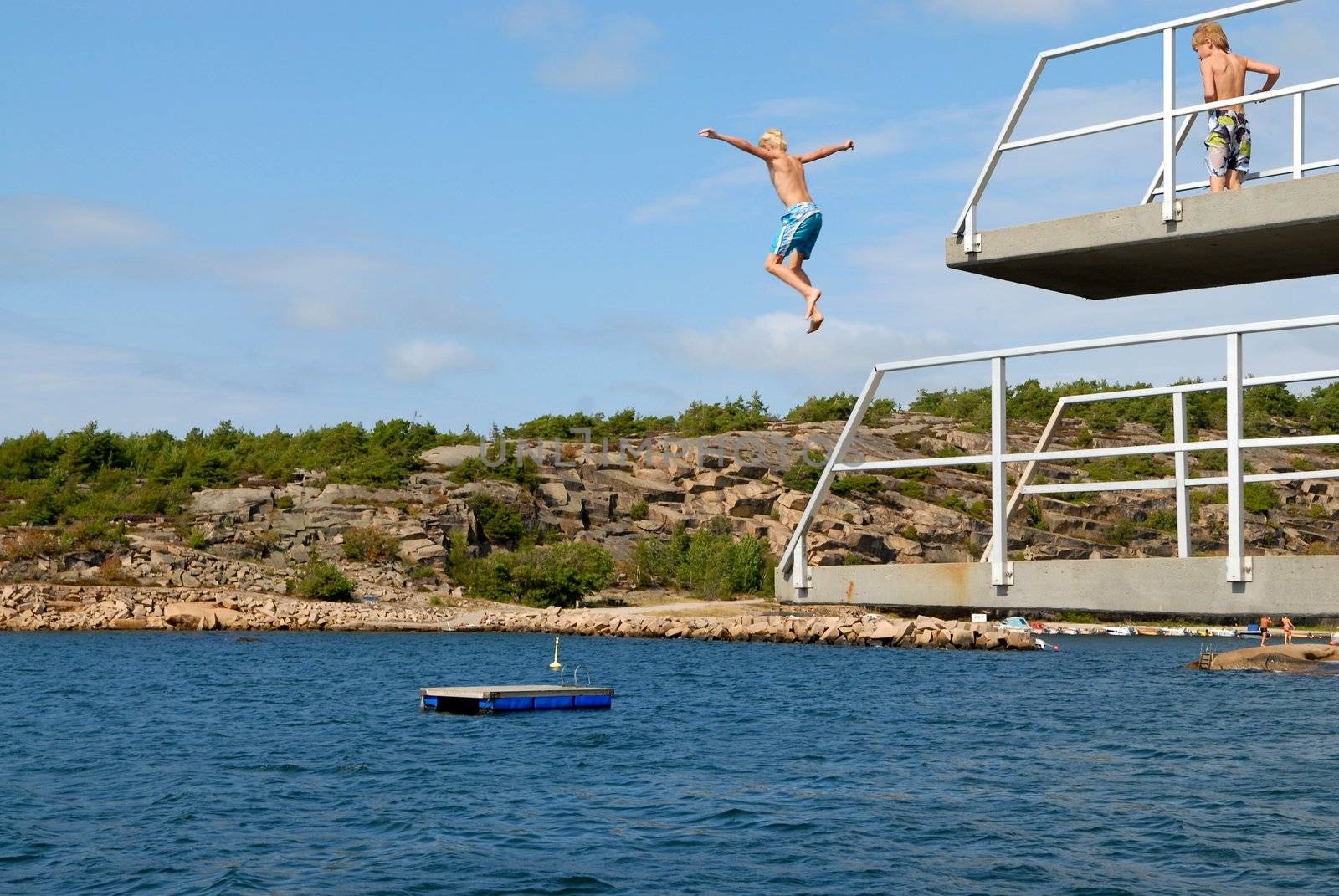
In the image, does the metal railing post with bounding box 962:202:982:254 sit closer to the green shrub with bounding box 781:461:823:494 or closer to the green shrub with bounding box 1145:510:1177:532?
the green shrub with bounding box 1145:510:1177:532

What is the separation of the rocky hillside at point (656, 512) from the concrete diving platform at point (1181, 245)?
9881 centimetres

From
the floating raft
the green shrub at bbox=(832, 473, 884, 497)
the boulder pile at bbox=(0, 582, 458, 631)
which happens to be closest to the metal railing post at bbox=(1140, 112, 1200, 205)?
the floating raft

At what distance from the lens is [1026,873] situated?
30.9m

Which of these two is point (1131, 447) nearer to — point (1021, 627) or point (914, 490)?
point (1021, 627)

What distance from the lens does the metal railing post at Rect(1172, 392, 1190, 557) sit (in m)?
11.1

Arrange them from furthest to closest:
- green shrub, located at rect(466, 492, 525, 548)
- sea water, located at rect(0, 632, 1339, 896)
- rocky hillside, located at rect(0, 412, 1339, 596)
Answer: green shrub, located at rect(466, 492, 525, 548) < rocky hillside, located at rect(0, 412, 1339, 596) < sea water, located at rect(0, 632, 1339, 896)

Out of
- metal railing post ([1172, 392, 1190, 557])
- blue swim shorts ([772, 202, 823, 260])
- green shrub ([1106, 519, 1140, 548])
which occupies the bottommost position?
metal railing post ([1172, 392, 1190, 557])

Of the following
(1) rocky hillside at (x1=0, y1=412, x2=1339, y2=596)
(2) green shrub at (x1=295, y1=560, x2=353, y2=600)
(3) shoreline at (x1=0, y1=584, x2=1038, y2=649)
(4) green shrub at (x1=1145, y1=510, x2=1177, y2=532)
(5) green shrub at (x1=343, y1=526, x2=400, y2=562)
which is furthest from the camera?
(5) green shrub at (x1=343, y1=526, x2=400, y2=562)

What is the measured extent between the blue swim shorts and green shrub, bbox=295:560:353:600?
4988 inches

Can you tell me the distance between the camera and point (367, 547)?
13938 cm

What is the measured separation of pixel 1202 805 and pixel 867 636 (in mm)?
85079

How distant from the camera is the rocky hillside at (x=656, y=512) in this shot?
131625 millimetres

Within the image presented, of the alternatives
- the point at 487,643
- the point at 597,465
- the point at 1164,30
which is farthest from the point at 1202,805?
the point at 597,465

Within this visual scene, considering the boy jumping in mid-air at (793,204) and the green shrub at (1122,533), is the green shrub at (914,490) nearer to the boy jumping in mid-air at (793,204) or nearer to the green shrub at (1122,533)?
the green shrub at (1122,533)
